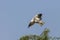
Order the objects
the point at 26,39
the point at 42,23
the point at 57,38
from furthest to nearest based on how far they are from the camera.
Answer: the point at 26,39
the point at 57,38
the point at 42,23

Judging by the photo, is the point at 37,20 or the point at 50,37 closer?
the point at 37,20

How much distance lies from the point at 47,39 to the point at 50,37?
0.31 metres

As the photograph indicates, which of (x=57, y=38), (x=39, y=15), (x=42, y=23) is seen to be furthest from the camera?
(x=57, y=38)

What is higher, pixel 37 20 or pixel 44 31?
pixel 44 31

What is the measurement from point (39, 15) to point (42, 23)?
45cm

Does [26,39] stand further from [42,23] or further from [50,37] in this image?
[42,23]

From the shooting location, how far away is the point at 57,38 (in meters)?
13.5

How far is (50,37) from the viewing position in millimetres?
14281

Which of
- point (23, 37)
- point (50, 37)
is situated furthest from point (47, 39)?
point (23, 37)

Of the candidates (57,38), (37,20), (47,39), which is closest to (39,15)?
(37,20)

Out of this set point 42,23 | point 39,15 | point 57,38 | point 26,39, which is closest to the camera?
point 42,23

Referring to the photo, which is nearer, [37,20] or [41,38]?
[37,20]

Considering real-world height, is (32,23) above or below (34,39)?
below

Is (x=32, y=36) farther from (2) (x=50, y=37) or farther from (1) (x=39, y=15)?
(1) (x=39, y=15)
